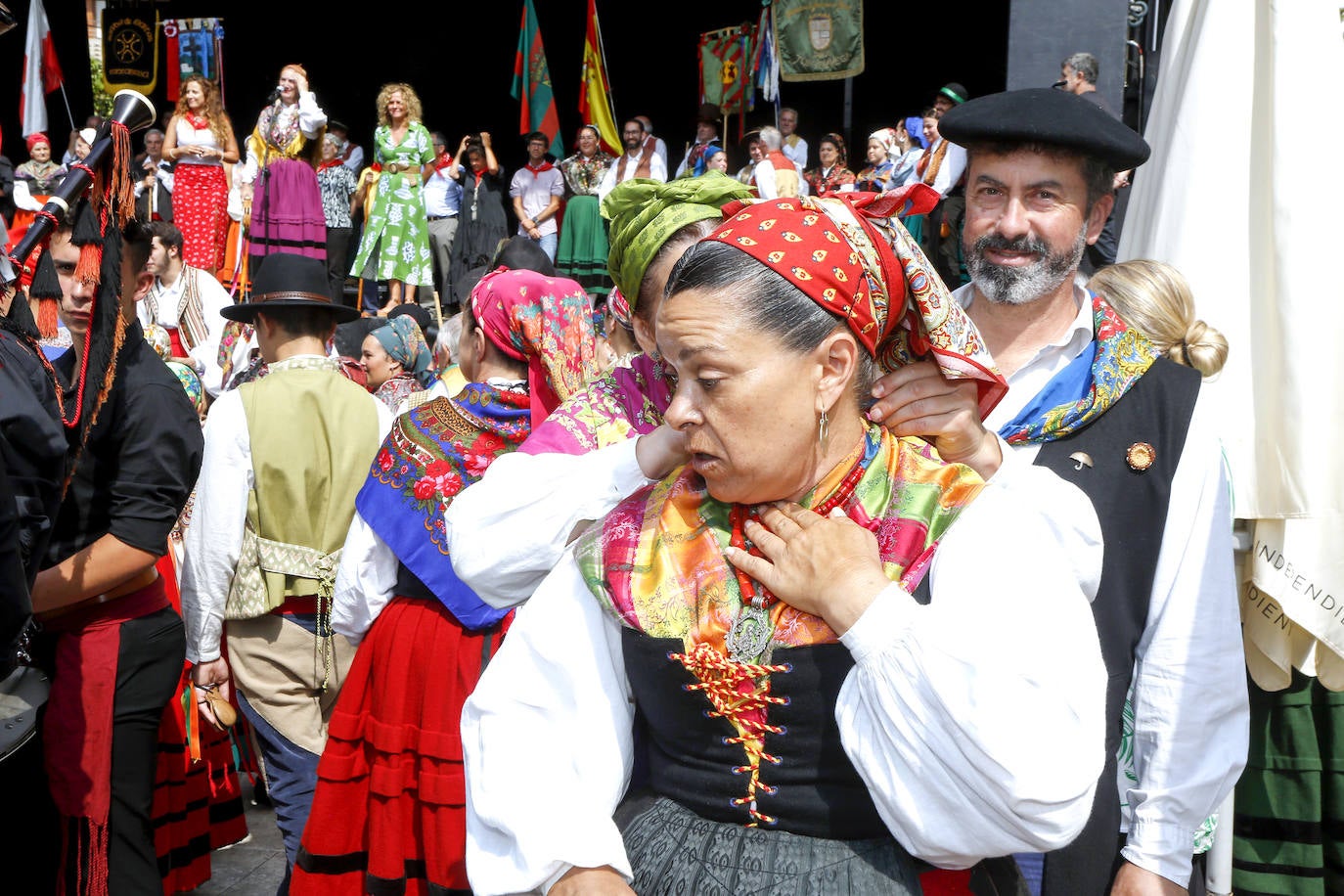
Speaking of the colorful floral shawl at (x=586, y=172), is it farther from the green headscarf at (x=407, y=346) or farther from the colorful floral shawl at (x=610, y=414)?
the colorful floral shawl at (x=610, y=414)

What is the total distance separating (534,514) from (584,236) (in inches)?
443

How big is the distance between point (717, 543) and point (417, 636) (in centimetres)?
190

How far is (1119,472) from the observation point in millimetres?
2256

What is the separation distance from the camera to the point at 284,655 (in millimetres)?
4027

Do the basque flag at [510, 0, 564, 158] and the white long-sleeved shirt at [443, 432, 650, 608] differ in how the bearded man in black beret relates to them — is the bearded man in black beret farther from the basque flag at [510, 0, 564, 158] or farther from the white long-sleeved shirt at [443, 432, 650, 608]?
the basque flag at [510, 0, 564, 158]

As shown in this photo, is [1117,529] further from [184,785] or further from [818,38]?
[818,38]

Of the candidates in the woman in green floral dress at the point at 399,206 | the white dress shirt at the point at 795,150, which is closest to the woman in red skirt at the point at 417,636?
the woman in green floral dress at the point at 399,206

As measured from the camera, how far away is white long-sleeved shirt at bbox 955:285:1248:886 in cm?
216

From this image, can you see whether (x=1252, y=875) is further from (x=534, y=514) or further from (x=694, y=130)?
(x=694, y=130)

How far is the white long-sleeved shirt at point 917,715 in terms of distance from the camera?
1.44 m

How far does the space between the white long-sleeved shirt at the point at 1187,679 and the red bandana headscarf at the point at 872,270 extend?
56 cm

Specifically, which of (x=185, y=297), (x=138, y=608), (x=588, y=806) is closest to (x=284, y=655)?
(x=138, y=608)

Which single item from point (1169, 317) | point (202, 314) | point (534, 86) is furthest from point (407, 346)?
point (534, 86)

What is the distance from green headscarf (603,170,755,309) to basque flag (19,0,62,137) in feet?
46.7
